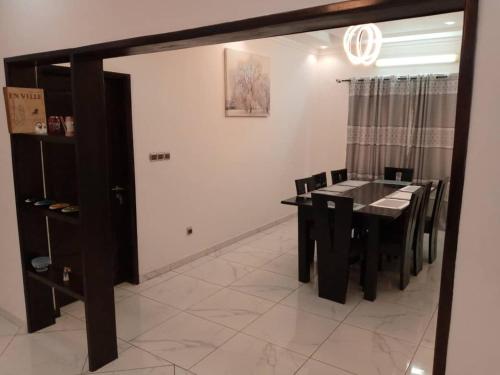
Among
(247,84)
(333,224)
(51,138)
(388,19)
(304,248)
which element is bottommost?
(304,248)

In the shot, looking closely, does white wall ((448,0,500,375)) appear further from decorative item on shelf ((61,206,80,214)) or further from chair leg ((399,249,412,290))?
chair leg ((399,249,412,290))

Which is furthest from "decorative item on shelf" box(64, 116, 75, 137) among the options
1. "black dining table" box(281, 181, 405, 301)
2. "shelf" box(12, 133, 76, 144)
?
"black dining table" box(281, 181, 405, 301)

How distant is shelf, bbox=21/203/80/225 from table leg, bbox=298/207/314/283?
202 cm

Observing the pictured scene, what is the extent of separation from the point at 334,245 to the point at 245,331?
104cm

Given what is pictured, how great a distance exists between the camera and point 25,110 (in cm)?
251

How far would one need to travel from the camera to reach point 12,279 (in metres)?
2.95

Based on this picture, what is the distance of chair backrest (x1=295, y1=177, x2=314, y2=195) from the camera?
4.08 m

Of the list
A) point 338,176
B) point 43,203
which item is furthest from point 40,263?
point 338,176

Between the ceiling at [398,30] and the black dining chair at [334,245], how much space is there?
2167mm

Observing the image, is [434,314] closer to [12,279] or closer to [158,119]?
[158,119]

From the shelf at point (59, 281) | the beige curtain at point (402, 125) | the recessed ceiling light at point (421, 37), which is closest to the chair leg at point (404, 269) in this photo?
the beige curtain at point (402, 125)

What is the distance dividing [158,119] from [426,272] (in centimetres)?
318

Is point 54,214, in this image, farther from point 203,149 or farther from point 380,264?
point 380,264

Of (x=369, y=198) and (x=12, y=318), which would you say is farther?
(x=369, y=198)
